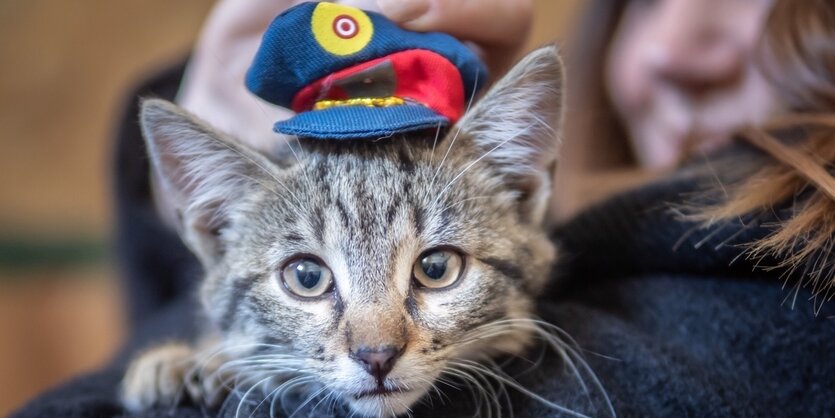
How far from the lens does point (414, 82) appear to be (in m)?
0.85

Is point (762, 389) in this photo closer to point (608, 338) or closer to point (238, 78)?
point (608, 338)

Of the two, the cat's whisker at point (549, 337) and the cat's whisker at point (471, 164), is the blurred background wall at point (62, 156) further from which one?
the cat's whisker at point (549, 337)

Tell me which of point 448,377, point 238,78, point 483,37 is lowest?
point 448,377

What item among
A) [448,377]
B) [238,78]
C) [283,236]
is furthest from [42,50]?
[448,377]

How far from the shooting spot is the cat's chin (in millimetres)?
821

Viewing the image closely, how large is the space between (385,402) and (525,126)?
1.47 feet

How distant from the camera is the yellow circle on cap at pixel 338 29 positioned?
0.80 m

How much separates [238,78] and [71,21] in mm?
2191

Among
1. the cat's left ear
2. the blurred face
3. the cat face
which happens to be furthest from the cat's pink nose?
the blurred face

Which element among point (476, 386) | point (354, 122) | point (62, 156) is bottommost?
point (62, 156)

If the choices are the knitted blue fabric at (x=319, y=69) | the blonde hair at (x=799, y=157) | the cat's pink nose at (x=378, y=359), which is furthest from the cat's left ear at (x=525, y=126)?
the cat's pink nose at (x=378, y=359)

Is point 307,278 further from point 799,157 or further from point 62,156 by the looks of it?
point 62,156

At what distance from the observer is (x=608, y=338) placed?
915 mm

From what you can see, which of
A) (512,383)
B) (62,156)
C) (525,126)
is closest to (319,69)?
(525,126)
